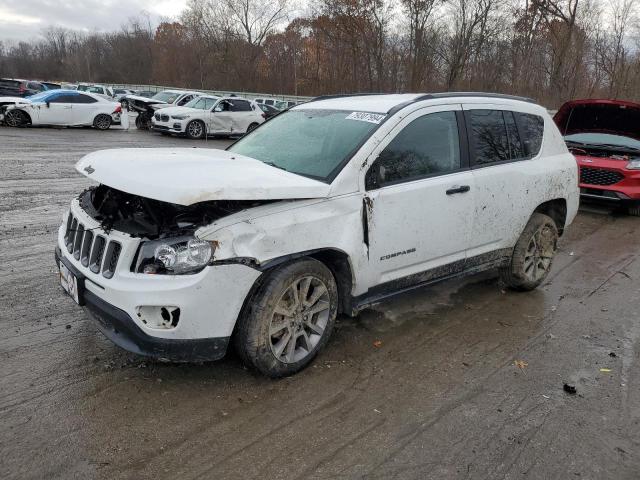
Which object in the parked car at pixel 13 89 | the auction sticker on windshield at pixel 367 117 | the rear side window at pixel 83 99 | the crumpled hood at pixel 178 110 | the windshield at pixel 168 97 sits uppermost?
the parked car at pixel 13 89

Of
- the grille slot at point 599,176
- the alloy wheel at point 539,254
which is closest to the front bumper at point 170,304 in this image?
the alloy wheel at point 539,254

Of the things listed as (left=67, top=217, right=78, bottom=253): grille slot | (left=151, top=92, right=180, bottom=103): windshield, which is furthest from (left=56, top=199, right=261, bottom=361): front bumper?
(left=151, top=92, right=180, bottom=103): windshield

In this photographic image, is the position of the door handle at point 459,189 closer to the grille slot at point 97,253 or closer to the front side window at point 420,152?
the front side window at point 420,152

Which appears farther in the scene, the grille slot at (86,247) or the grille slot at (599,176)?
the grille slot at (599,176)

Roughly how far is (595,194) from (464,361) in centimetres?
701

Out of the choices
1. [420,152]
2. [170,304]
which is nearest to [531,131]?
[420,152]

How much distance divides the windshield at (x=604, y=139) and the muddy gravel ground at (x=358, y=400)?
18.5ft

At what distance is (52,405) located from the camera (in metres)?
3.01

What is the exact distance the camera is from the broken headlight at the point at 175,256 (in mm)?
2916

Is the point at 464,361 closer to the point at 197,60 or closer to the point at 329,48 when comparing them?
the point at 329,48

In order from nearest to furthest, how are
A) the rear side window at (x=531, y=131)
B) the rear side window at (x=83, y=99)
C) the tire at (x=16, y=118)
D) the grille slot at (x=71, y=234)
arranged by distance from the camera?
the grille slot at (x=71, y=234) → the rear side window at (x=531, y=131) → the tire at (x=16, y=118) → the rear side window at (x=83, y=99)

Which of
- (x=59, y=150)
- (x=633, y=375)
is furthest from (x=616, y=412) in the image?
(x=59, y=150)

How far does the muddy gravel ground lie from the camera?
8.75 ft

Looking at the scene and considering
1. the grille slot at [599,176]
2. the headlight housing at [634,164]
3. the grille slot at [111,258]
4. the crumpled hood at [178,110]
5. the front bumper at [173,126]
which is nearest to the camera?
the grille slot at [111,258]
